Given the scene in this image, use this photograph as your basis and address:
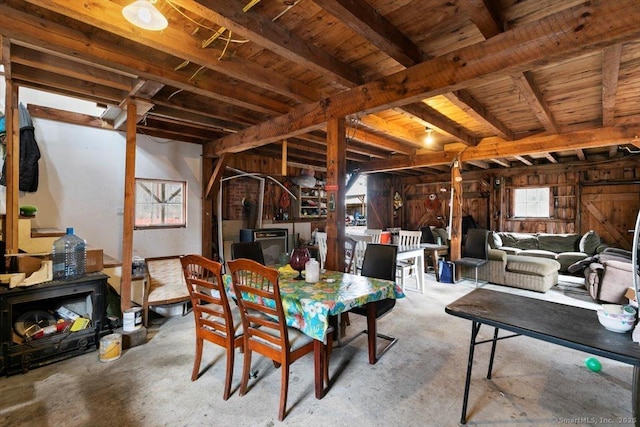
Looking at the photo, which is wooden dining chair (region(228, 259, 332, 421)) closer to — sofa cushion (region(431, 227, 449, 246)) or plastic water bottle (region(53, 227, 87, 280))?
plastic water bottle (region(53, 227, 87, 280))

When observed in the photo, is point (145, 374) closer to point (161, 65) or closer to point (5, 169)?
point (5, 169)

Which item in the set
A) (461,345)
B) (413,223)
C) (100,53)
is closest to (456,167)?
(461,345)

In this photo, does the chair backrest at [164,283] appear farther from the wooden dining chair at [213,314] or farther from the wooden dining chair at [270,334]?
the wooden dining chair at [270,334]

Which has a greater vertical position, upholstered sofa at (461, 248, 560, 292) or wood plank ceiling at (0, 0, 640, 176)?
wood plank ceiling at (0, 0, 640, 176)

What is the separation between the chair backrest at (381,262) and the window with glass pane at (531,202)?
6270 mm

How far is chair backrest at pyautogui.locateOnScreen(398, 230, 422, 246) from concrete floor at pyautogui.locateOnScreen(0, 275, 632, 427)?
267 cm

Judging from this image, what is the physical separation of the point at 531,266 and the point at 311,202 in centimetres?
449

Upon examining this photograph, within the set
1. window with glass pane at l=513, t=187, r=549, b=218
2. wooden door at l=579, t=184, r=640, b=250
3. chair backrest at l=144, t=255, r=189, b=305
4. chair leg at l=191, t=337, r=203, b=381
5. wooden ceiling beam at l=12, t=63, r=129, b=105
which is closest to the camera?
chair leg at l=191, t=337, r=203, b=381

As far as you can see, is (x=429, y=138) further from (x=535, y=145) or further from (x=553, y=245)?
(x=553, y=245)

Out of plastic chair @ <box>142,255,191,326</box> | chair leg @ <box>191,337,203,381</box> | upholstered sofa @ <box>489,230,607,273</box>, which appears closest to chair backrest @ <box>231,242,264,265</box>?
plastic chair @ <box>142,255,191,326</box>

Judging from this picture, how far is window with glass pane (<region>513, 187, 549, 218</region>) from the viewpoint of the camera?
730cm

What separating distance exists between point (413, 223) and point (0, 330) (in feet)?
28.8

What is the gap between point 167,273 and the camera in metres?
3.96

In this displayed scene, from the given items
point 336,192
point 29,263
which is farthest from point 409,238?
point 29,263
